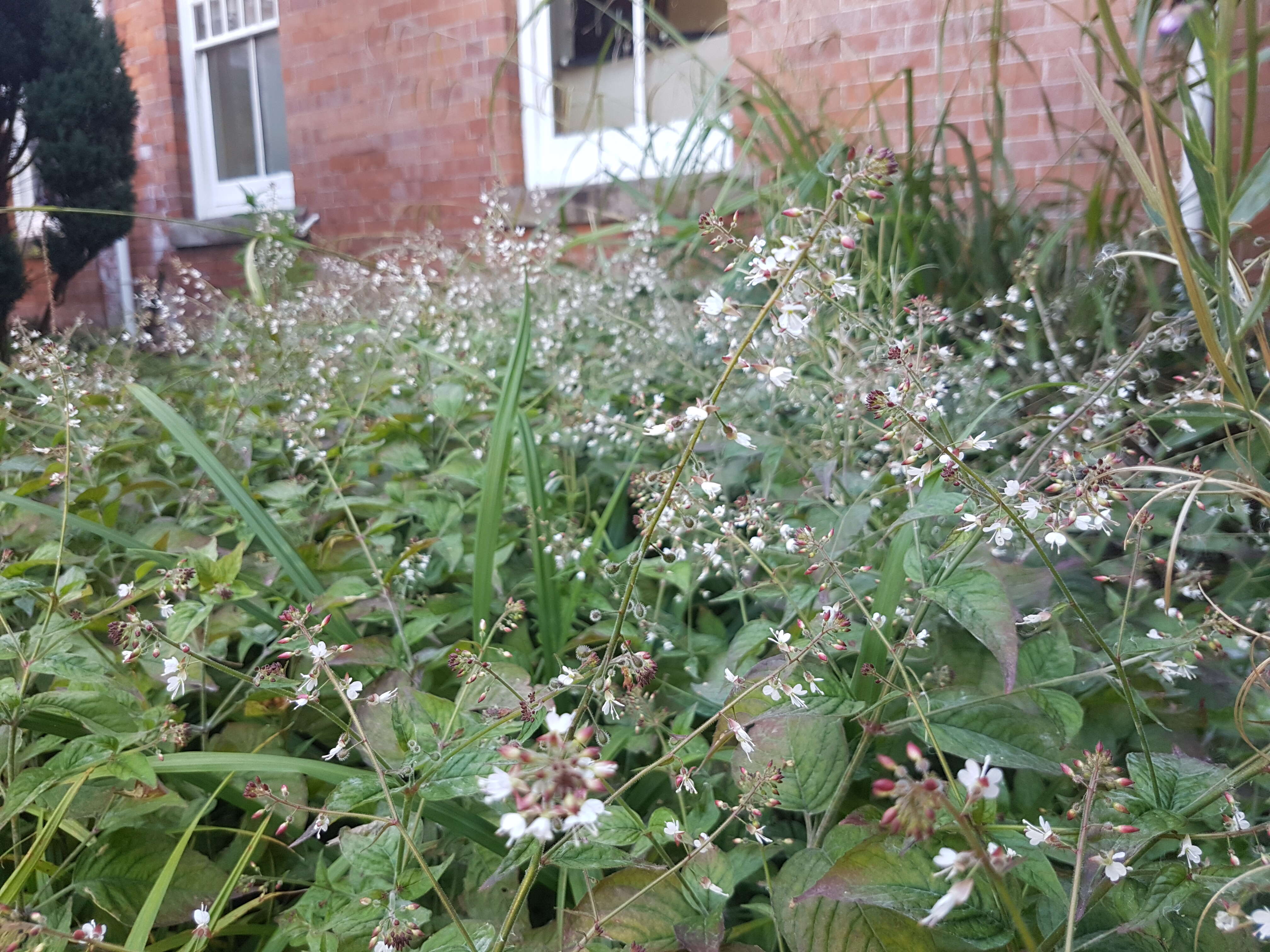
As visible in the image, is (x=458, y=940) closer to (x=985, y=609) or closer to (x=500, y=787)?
(x=500, y=787)

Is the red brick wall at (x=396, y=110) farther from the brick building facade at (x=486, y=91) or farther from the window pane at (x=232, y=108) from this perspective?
the window pane at (x=232, y=108)

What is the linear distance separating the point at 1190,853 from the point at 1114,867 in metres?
0.10

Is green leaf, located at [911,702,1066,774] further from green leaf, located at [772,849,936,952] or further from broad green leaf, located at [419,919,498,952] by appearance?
broad green leaf, located at [419,919,498,952]

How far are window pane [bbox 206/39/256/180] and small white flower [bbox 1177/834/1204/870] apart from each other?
7.51 meters

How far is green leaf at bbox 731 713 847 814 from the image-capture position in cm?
81

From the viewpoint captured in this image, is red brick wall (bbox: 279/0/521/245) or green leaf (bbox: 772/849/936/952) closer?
green leaf (bbox: 772/849/936/952)

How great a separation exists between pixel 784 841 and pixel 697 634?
18.2 inches

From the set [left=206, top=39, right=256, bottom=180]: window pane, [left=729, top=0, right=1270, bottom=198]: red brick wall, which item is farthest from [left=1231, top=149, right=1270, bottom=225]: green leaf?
[left=206, top=39, right=256, bottom=180]: window pane

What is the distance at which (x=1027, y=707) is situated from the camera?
92cm

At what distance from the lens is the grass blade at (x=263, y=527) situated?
1.22m

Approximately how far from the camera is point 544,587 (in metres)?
A: 1.22

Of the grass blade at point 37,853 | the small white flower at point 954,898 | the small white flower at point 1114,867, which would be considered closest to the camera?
the small white flower at point 954,898

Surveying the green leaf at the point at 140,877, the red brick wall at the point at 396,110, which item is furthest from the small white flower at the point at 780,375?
the red brick wall at the point at 396,110

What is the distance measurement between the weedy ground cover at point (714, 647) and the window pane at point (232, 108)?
577cm
